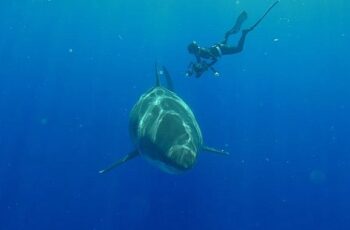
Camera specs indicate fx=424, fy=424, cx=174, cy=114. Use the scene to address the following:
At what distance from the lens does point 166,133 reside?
6906 mm

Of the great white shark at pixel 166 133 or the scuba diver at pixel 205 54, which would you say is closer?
the great white shark at pixel 166 133

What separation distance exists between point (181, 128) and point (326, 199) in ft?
57.5

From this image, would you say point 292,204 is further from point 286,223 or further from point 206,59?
point 206,59

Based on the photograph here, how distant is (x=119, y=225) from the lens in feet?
58.2

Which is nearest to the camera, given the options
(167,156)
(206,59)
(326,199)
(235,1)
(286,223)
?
(167,156)

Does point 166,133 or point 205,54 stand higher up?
point 166,133

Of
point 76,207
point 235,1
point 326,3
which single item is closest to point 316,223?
point 76,207

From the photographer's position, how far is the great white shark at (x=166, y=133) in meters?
6.31

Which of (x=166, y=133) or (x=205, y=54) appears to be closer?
(x=166, y=133)

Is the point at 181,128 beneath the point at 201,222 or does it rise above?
above

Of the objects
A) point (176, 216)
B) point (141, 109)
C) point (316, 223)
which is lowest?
point (316, 223)

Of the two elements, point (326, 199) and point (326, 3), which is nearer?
point (326, 199)

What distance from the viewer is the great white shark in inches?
248

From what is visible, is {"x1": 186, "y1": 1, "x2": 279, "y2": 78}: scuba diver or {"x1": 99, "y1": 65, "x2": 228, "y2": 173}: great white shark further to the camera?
{"x1": 186, "y1": 1, "x2": 279, "y2": 78}: scuba diver
